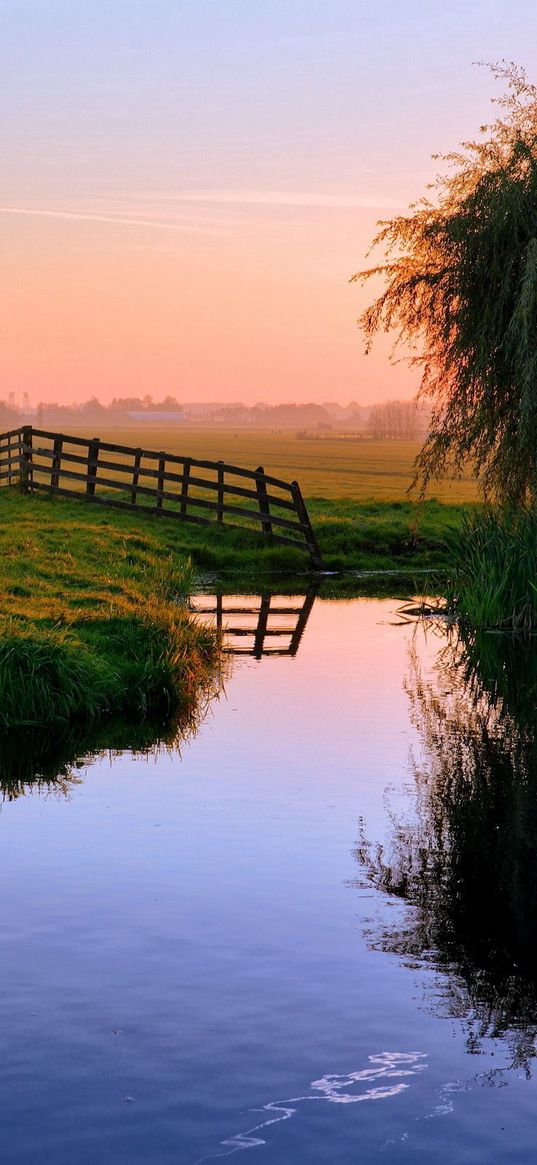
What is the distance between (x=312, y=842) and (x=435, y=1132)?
4.07 meters

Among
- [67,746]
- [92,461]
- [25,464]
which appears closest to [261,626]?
[67,746]

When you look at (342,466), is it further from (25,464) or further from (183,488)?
(183,488)

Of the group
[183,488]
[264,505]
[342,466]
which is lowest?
[264,505]

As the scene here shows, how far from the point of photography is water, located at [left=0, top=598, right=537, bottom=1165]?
18.0 feet

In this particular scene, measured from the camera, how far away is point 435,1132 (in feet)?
17.7

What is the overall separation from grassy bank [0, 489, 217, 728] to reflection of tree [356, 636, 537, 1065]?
276cm

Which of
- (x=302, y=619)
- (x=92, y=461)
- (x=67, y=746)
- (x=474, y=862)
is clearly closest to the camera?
(x=474, y=862)

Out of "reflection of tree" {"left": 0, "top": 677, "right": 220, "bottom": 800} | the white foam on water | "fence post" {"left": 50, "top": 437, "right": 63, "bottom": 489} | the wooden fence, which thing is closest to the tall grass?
"reflection of tree" {"left": 0, "top": 677, "right": 220, "bottom": 800}

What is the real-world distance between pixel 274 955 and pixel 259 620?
48.1 ft

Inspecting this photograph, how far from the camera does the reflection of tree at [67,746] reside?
1124 cm

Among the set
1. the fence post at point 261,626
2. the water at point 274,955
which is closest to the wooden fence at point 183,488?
the fence post at point 261,626

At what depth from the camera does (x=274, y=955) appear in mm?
7195

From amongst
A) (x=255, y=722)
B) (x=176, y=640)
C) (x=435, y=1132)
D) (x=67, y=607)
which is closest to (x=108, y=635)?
(x=176, y=640)

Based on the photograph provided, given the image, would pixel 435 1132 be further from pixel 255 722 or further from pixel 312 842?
pixel 255 722
